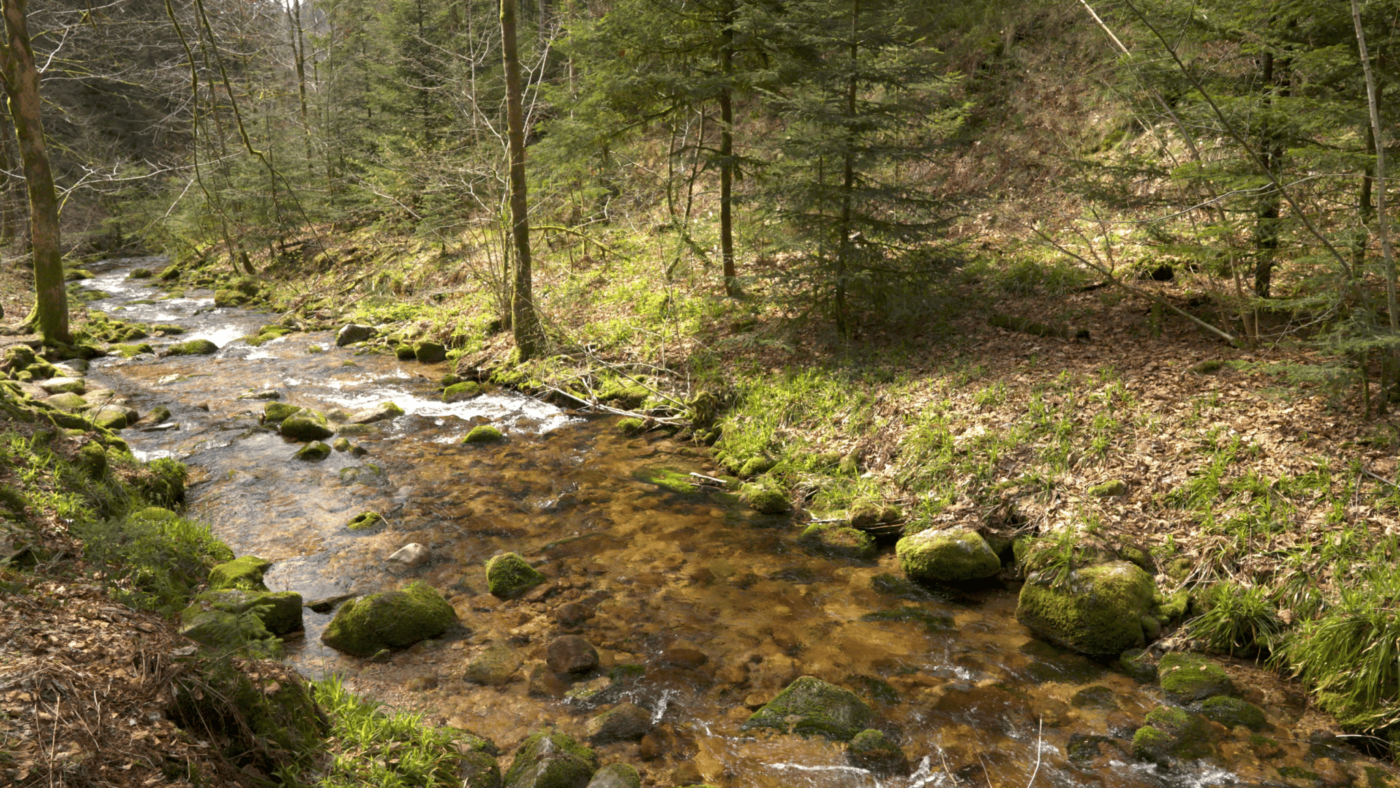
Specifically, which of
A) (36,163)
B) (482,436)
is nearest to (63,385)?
(36,163)

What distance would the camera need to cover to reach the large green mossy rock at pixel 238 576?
6.24 meters

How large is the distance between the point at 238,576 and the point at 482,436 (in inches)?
192

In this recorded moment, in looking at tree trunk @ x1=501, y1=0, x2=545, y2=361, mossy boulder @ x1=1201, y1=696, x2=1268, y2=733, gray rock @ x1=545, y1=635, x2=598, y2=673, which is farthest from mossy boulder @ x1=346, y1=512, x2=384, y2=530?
mossy boulder @ x1=1201, y1=696, x2=1268, y2=733

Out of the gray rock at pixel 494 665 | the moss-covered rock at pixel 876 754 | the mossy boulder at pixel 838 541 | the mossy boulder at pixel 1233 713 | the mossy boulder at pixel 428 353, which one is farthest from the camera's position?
the mossy boulder at pixel 428 353

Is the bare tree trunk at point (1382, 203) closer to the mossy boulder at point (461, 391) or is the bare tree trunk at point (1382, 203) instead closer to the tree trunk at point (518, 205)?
the tree trunk at point (518, 205)

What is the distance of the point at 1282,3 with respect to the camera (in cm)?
646

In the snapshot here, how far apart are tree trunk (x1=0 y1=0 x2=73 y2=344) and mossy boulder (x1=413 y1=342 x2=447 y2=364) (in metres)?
6.41

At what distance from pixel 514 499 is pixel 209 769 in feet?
20.0

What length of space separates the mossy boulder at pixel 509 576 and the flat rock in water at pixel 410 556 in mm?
835

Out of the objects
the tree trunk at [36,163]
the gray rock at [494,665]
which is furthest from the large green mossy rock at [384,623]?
the tree trunk at [36,163]

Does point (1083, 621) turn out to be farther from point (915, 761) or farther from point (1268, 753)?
point (915, 761)

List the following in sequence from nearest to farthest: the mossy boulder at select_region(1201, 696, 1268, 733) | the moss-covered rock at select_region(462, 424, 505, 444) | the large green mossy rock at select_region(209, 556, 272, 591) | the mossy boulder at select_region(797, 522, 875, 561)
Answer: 1. the mossy boulder at select_region(1201, 696, 1268, 733)
2. the large green mossy rock at select_region(209, 556, 272, 591)
3. the mossy boulder at select_region(797, 522, 875, 561)
4. the moss-covered rock at select_region(462, 424, 505, 444)

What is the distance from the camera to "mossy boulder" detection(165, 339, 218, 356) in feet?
53.3

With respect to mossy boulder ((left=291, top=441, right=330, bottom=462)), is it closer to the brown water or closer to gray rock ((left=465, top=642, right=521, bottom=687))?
the brown water
